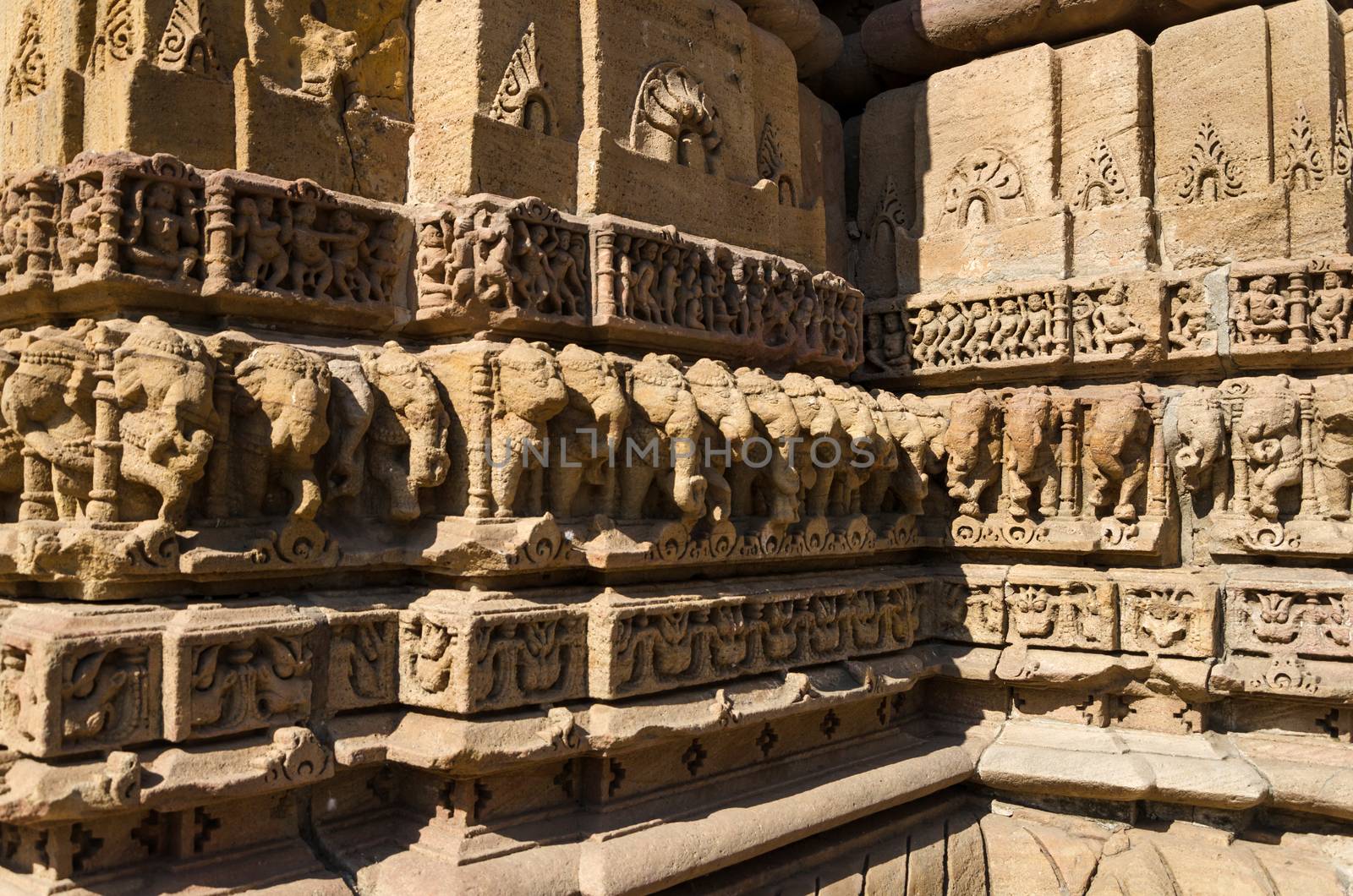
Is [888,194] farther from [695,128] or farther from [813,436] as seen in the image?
[813,436]

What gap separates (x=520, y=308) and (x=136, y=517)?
1.84 meters

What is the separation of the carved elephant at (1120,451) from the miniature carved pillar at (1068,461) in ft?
0.30

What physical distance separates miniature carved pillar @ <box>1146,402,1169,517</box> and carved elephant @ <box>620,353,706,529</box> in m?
3.18

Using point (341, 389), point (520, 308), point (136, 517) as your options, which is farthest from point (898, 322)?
point (136, 517)

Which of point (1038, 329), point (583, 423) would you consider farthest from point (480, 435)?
point (1038, 329)

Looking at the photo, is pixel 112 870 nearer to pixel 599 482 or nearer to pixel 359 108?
pixel 599 482

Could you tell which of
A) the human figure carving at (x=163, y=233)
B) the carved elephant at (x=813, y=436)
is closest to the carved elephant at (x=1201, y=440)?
the carved elephant at (x=813, y=436)

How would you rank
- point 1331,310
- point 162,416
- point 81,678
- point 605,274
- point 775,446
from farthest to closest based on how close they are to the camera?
point 1331,310
point 775,446
point 605,274
point 162,416
point 81,678

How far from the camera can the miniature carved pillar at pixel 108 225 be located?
429cm

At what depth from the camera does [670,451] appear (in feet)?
17.5

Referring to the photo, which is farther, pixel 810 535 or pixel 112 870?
pixel 810 535

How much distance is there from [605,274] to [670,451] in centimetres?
Answer: 94

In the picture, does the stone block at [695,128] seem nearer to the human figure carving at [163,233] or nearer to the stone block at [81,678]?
the human figure carving at [163,233]

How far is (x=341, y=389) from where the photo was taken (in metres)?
4.67
